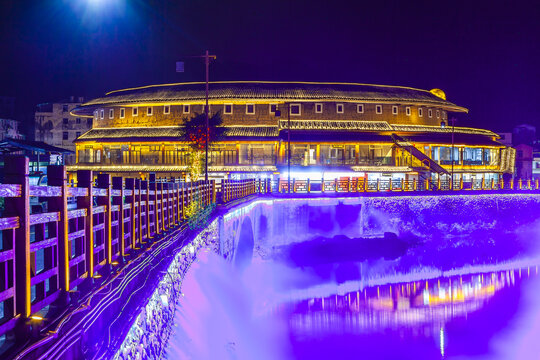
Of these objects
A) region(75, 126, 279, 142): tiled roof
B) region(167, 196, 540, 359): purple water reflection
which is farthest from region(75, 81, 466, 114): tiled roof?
region(167, 196, 540, 359): purple water reflection

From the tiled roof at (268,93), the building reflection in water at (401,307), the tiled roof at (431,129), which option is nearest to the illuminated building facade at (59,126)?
the tiled roof at (268,93)

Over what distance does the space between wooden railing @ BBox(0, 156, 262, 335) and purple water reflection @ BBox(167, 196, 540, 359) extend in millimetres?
1563

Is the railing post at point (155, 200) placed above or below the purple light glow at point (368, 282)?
above

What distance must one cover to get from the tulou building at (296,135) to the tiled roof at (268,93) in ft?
0.33

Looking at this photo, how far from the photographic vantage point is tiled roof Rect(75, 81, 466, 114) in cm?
4856

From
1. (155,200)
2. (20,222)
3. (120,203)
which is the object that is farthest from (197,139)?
(20,222)

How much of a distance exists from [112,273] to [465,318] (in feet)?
61.4

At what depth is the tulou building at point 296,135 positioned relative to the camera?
148 feet

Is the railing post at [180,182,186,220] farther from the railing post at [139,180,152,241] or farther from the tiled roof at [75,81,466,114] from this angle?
the tiled roof at [75,81,466,114]

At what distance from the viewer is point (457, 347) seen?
732 inches

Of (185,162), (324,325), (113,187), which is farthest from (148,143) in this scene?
(113,187)

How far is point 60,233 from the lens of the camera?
17.3 ft

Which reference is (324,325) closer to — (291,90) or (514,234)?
(514,234)

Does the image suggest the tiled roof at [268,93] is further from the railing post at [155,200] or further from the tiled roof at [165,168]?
the railing post at [155,200]
